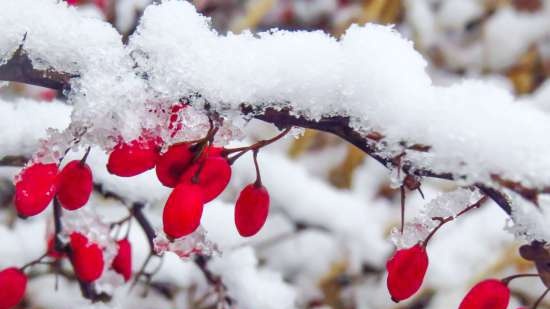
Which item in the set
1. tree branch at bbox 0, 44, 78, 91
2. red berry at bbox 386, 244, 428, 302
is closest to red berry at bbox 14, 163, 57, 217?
tree branch at bbox 0, 44, 78, 91

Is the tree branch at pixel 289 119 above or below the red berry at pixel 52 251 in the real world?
above

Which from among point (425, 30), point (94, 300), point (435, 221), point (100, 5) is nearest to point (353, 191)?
point (425, 30)

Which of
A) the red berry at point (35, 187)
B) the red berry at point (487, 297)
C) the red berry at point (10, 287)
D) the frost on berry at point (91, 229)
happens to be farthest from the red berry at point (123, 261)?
the red berry at point (487, 297)

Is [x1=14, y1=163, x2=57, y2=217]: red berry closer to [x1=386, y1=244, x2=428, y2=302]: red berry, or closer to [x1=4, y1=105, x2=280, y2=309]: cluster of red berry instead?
[x1=4, y1=105, x2=280, y2=309]: cluster of red berry

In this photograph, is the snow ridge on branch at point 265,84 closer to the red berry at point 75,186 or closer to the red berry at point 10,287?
the red berry at point 75,186

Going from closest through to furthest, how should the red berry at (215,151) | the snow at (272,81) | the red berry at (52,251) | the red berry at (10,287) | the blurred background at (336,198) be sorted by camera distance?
the snow at (272,81)
the red berry at (215,151)
the red berry at (10,287)
the red berry at (52,251)
the blurred background at (336,198)

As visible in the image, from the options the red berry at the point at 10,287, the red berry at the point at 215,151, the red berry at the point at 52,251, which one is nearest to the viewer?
the red berry at the point at 215,151

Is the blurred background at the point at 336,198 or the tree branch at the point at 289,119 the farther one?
the blurred background at the point at 336,198

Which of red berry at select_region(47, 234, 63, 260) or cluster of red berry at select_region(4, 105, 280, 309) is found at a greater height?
cluster of red berry at select_region(4, 105, 280, 309)
